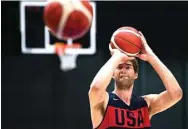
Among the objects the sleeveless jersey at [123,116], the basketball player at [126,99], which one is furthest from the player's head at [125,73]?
the sleeveless jersey at [123,116]

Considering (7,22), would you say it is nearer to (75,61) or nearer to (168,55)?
(75,61)

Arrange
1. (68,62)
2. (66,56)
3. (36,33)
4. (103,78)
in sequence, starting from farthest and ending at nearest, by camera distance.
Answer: (68,62), (36,33), (66,56), (103,78)

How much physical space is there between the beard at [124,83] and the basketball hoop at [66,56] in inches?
134

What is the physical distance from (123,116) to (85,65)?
3.75 m

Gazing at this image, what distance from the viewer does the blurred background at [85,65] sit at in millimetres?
5852

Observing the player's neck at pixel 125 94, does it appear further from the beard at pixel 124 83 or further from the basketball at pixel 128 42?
the basketball at pixel 128 42

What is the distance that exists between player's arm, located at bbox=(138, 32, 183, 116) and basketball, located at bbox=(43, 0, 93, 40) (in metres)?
0.30

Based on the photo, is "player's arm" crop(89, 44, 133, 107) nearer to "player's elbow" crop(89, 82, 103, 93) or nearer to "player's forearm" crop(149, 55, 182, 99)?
"player's elbow" crop(89, 82, 103, 93)

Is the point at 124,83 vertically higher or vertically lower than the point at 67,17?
lower

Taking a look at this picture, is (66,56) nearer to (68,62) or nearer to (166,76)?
(68,62)

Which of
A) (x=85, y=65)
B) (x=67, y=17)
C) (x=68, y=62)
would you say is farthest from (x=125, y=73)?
Result: (x=68, y=62)

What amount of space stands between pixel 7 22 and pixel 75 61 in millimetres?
1024

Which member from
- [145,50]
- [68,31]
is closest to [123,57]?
[145,50]

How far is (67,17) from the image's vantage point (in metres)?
2.19
